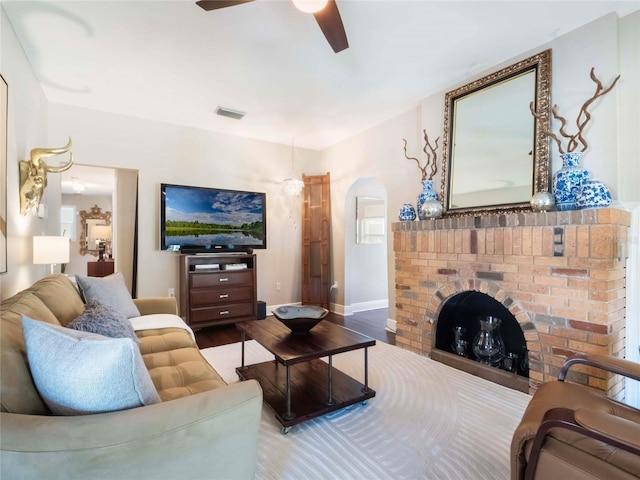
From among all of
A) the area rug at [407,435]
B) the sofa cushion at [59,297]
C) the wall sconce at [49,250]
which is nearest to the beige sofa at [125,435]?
the sofa cushion at [59,297]

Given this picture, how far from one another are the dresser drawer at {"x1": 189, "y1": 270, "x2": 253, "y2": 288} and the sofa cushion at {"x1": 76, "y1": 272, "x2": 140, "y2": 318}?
127 cm

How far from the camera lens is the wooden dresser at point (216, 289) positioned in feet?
13.0

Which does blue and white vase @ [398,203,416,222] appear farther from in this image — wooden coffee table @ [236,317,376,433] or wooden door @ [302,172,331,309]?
wooden door @ [302,172,331,309]

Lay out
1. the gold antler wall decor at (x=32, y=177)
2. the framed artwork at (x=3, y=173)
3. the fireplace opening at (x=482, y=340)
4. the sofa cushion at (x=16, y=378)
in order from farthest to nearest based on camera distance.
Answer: the fireplace opening at (x=482, y=340) → the gold antler wall decor at (x=32, y=177) → the framed artwork at (x=3, y=173) → the sofa cushion at (x=16, y=378)

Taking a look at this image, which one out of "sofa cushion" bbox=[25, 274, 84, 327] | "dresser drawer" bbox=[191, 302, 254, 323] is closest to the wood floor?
"dresser drawer" bbox=[191, 302, 254, 323]

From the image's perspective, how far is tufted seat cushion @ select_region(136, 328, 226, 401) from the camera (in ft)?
5.04

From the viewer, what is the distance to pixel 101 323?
1.62 m

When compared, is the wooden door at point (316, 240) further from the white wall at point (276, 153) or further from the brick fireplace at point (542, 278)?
the brick fireplace at point (542, 278)

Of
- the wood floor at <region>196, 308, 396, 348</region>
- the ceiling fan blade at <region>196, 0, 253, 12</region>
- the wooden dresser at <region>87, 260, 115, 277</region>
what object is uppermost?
the ceiling fan blade at <region>196, 0, 253, 12</region>

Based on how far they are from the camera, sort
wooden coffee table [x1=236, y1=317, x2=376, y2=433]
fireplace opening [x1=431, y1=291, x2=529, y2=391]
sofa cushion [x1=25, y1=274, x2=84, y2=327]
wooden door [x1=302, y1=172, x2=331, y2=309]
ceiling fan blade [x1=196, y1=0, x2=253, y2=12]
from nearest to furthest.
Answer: sofa cushion [x1=25, y1=274, x2=84, y2=327] < ceiling fan blade [x1=196, y1=0, x2=253, y2=12] < wooden coffee table [x1=236, y1=317, x2=376, y2=433] < fireplace opening [x1=431, y1=291, x2=529, y2=391] < wooden door [x1=302, y1=172, x2=331, y2=309]

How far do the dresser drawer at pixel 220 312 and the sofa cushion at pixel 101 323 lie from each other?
7.15 feet

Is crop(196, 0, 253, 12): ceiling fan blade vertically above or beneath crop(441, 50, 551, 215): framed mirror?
above

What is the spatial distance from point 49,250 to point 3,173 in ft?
2.34

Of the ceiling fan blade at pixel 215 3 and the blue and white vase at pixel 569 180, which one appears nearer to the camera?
the ceiling fan blade at pixel 215 3
